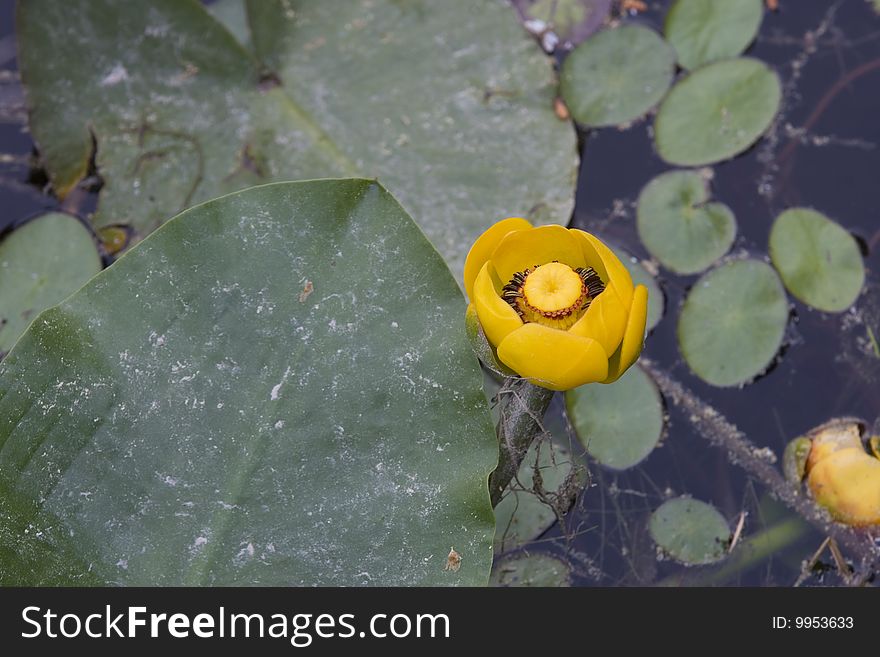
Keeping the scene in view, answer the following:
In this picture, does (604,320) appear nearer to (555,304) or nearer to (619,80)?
(555,304)

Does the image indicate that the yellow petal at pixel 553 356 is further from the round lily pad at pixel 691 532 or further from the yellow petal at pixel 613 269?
A: the round lily pad at pixel 691 532

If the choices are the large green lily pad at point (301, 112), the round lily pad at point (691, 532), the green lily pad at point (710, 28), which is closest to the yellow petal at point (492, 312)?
the large green lily pad at point (301, 112)

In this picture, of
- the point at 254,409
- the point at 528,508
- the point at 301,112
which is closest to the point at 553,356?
the point at 254,409

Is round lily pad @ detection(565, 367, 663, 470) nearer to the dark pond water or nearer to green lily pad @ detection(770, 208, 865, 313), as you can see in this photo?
the dark pond water

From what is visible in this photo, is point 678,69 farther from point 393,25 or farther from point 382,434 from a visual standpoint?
point 382,434
